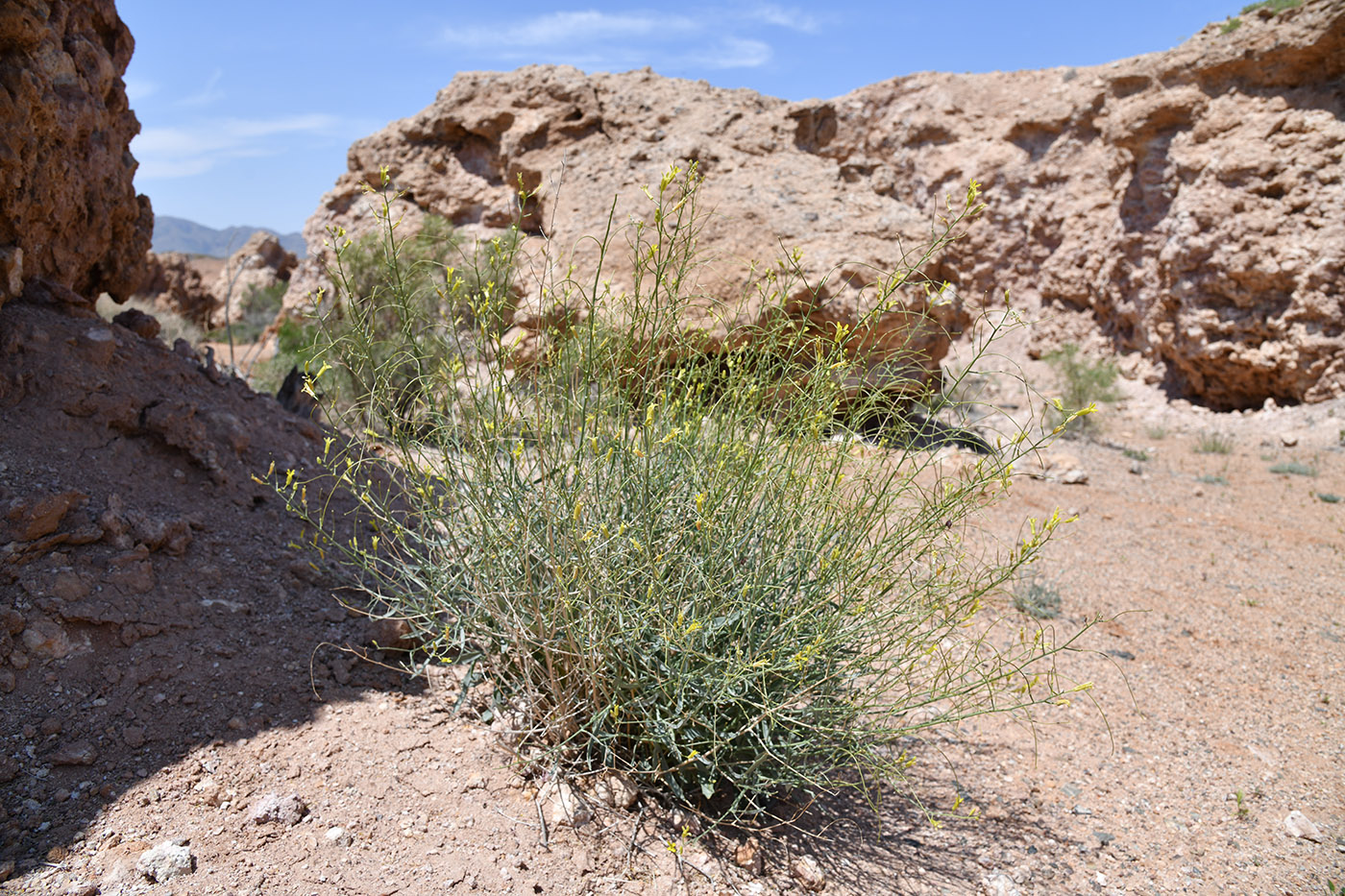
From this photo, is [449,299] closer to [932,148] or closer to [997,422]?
A: [997,422]

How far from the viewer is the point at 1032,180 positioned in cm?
1169

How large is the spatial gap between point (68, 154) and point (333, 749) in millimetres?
2514

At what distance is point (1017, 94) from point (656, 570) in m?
12.5

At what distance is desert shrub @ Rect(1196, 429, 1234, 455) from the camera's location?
7531mm

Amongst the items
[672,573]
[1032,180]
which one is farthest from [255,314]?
[1032,180]

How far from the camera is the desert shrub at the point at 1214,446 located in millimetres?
7531

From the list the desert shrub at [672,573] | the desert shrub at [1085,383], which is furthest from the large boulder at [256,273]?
the desert shrub at [672,573]

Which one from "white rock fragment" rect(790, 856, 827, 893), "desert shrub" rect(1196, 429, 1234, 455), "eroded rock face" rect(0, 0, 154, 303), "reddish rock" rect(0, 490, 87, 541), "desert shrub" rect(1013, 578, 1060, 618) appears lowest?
"white rock fragment" rect(790, 856, 827, 893)

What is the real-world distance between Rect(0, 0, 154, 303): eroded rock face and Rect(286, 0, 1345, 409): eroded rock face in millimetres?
1766

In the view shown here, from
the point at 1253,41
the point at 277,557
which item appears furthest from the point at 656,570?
the point at 1253,41

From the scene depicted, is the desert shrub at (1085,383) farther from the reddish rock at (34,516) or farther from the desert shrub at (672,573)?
the reddish rock at (34,516)

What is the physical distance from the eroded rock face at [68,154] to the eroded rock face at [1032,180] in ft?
5.79

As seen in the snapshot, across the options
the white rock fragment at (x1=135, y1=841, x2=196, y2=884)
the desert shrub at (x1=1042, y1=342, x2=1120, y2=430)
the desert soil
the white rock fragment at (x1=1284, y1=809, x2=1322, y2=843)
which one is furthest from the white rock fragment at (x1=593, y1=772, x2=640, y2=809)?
the desert shrub at (x1=1042, y1=342, x2=1120, y2=430)

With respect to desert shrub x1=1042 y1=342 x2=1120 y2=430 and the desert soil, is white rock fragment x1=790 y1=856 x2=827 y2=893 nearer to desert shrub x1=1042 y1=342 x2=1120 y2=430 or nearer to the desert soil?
the desert soil
